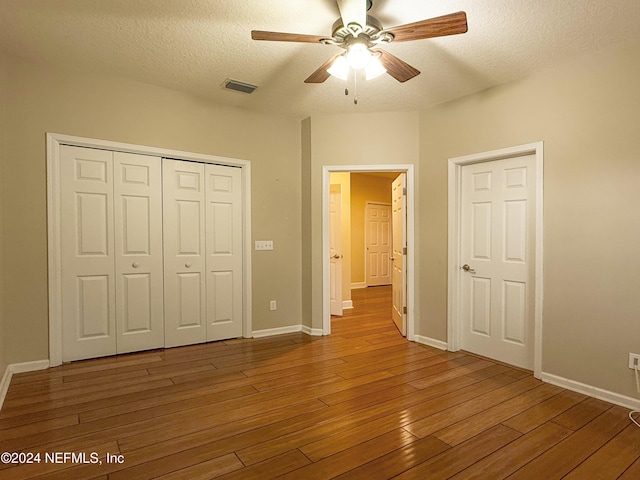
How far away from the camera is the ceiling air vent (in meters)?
3.42

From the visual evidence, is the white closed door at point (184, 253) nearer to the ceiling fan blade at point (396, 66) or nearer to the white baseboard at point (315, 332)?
the white baseboard at point (315, 332)

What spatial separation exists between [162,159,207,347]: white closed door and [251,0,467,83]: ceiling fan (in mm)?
1968

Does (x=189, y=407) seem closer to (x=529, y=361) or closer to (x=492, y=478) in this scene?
(x=492, y=478)

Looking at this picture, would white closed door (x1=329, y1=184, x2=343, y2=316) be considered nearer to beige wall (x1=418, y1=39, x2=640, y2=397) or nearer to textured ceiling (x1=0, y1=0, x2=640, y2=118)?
textured ceiling (x1=0, y1=0, x2=640, y2=118)

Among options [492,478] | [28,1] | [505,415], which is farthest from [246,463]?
[28,1]

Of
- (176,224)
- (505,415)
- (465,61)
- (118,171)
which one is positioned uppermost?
(465,61)

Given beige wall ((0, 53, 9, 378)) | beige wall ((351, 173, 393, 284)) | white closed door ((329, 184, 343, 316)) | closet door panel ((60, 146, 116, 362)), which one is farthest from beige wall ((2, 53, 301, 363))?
beige wall ((351, 173, 393, 284))

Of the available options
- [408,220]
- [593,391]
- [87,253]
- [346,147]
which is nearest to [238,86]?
[346,147]

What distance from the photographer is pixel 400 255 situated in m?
4.42

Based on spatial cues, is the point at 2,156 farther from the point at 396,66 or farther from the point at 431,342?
the point at 431,342

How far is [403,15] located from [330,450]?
2742 millimetres

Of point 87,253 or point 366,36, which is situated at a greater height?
point 366,36

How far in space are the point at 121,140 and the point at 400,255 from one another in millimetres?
3246

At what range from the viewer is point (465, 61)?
2.98 metres
